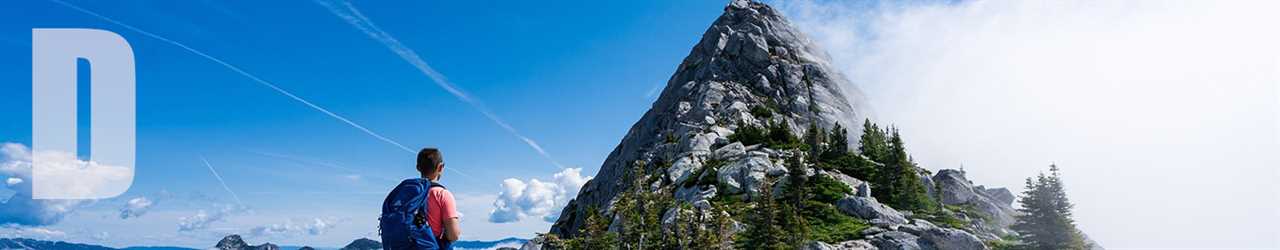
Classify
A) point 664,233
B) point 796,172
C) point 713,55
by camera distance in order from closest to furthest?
point 664,233 → point 796,172 → point 713,55

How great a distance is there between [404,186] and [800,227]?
138ft

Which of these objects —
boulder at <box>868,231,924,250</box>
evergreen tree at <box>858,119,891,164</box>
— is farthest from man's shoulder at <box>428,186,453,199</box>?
evergreen tree at <box>858,119,891,164</box>

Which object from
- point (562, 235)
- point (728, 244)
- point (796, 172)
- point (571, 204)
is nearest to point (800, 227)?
point (728, 244)

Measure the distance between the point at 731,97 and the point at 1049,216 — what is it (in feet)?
293

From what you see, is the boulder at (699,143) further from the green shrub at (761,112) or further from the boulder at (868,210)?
the boulder at (868,210)

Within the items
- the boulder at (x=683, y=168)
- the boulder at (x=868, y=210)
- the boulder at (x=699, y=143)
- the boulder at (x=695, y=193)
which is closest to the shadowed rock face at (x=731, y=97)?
the boulder at (x=699, y=143)

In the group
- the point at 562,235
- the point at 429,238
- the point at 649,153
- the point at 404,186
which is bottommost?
the point at 429,238

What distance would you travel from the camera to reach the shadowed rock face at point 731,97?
10900 cm

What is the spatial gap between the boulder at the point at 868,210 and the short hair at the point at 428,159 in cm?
5242

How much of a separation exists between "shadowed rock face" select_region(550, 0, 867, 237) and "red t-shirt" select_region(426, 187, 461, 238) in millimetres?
82887

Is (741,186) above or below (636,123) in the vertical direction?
below

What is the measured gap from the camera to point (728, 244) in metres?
46.7

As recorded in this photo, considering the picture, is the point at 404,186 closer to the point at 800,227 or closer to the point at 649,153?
the point at 800,227

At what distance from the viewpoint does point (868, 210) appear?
5678 centimetres
